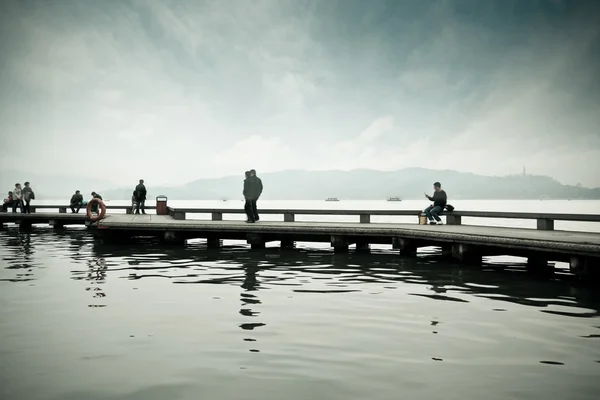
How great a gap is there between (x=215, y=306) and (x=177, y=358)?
125 inches

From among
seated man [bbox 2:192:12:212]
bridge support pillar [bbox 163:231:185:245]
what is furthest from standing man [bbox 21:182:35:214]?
bridge support pillar [bbox 163:231:185:245]

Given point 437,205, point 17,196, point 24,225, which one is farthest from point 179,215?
point 17,196

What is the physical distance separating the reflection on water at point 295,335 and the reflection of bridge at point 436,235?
36.0 inches

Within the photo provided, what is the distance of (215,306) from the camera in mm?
9438

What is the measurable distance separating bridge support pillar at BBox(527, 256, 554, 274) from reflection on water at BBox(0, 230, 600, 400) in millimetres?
1713

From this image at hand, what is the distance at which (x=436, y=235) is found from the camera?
16344 mm

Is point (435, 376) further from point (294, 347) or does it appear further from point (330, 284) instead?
point (330, 284)

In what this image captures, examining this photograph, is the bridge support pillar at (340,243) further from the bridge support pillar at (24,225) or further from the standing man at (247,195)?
the bridge support pillar at (24,225)

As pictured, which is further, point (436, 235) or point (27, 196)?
point (27, 196)

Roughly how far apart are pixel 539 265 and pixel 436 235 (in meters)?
3.00

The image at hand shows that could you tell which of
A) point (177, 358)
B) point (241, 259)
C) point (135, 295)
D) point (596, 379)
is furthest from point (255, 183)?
point (596, 379)

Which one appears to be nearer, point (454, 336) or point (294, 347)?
point (294, 347)

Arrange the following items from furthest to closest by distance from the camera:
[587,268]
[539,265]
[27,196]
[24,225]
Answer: [27,196] < [24,225] < [539,265] < [587,268]

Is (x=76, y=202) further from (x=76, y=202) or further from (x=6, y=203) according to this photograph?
(x=6, y=203)
